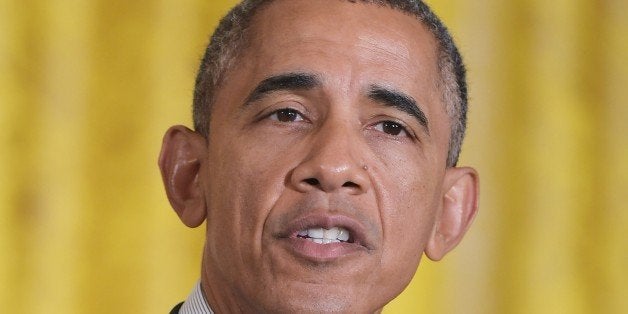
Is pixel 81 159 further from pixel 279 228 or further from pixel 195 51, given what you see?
pixel 279 228

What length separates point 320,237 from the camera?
1.58 m

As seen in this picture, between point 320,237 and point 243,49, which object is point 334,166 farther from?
point 243,49

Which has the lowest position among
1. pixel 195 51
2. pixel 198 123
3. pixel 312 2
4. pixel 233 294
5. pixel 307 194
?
pixel 233 294

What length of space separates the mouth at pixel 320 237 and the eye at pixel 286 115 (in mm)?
155

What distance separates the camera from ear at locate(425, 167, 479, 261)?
1.85 meters

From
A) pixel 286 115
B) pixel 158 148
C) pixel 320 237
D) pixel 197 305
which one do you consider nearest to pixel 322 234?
pixel 320 237

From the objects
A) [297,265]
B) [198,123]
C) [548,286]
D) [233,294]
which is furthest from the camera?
[548,286]

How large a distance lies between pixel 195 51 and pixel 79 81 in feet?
0.77

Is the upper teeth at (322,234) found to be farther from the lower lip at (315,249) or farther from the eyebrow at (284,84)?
the eyebrow at (284,84)

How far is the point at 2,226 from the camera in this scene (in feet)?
8.07

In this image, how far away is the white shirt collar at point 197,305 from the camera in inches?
69.9

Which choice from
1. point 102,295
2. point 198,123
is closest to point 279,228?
point 198,123

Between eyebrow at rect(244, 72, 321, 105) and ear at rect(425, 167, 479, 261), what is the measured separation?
29cm

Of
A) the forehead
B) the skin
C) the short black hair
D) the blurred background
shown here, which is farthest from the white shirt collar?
the blurred background
